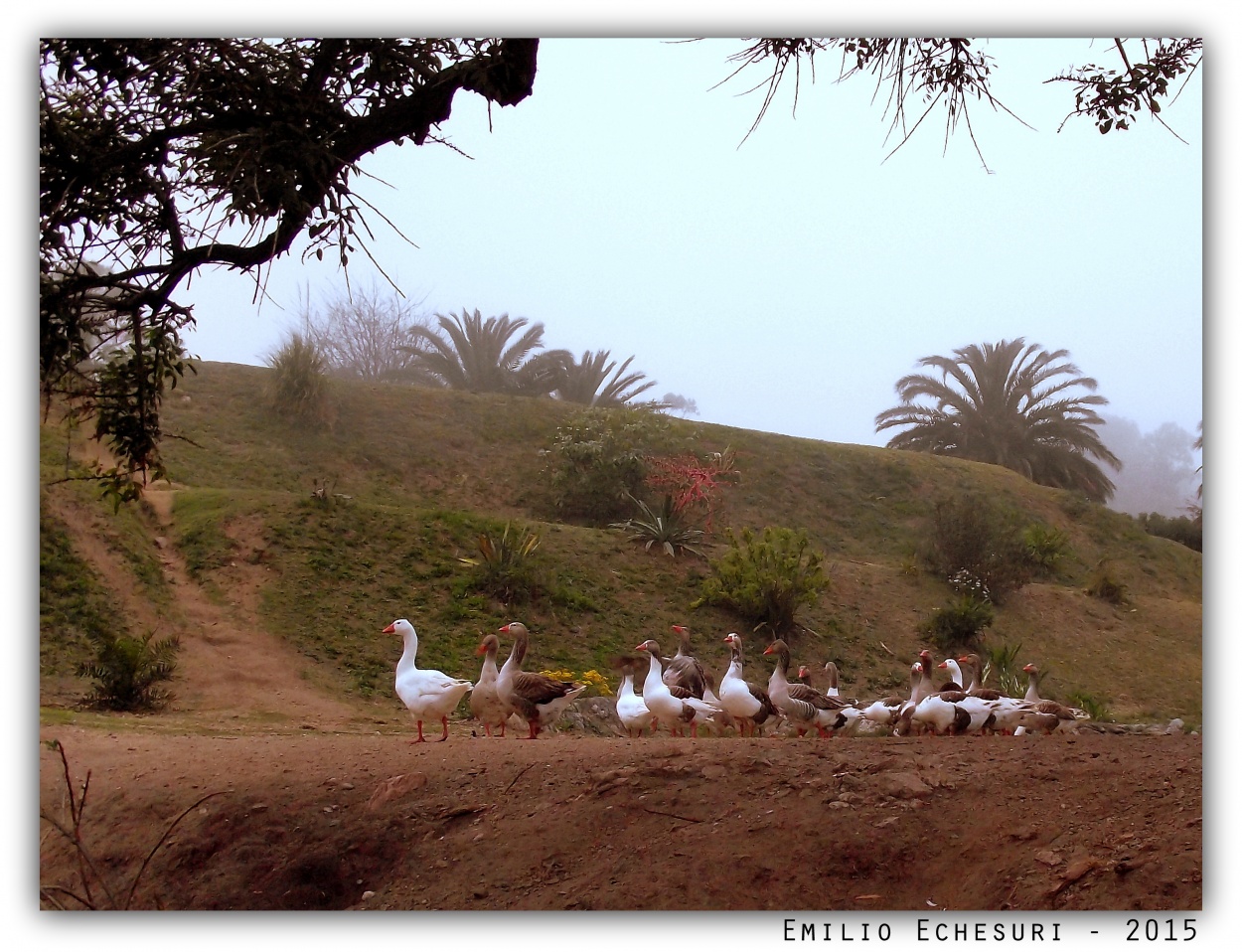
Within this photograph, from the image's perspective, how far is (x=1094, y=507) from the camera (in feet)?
60.8

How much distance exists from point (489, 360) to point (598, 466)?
274 inches

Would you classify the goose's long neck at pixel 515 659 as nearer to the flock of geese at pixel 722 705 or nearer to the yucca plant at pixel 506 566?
the flock of geese at pixel 722 705

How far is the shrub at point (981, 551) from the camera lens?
48.4 feet

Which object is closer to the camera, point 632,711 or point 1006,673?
point 632,711

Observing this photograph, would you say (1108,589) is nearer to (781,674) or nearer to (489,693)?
(781,674)

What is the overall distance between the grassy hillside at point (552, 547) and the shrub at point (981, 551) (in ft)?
0.89

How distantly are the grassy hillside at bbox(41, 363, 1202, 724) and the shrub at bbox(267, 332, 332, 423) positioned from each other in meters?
0.26

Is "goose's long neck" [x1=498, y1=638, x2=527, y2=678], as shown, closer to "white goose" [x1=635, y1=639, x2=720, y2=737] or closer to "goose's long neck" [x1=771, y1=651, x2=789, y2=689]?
"white goose" [x1=635, y1=639, x2=720, y2=737]

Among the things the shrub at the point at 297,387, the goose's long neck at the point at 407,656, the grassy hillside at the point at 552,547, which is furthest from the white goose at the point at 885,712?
the shrub at the point at 297,387

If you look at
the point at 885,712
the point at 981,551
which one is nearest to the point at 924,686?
the point at 885,712

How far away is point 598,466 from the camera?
626 inches

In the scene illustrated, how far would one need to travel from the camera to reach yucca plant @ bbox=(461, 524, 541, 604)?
11891 mm

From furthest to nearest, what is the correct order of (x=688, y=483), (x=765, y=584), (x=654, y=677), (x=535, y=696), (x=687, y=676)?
(x=688, y=483)
(x=765, y=584)
(x=687, y=676)
(x=654, y=677)
(x=535, y=696)

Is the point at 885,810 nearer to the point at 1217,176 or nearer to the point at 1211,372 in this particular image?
the point at 1211,372
